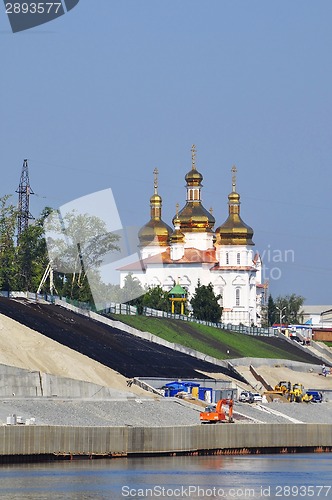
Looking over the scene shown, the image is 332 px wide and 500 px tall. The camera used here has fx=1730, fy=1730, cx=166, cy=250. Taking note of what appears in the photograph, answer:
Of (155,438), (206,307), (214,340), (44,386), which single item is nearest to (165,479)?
(155,438)

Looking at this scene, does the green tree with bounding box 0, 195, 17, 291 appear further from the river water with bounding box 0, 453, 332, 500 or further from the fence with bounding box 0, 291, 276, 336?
the river water with bounding box 0, 453, 332, 500

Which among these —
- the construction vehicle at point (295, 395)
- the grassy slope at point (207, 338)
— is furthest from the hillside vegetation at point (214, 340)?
the construction vehicle at point (295, 395)

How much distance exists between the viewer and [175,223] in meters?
162

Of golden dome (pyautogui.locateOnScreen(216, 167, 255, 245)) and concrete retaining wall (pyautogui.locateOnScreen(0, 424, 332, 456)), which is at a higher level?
golden dome (pyautogui.locateOnScreen(216, 167, 255, 245))

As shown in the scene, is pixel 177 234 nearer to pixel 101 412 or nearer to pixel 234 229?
pixel 234 229

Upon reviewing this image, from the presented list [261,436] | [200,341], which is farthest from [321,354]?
[261,436]

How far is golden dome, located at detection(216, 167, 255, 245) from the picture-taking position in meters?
162

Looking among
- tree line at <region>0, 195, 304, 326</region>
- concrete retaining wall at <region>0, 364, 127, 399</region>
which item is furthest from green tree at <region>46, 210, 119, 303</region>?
concrete retaining wall at <region>0, 364, 127, 399</region>

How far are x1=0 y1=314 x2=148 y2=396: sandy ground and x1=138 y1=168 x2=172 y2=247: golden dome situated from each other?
82.1m

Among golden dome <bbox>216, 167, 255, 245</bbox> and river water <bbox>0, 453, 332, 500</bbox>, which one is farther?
golden dome <bbox>216, 167, 255, 245</bbox>

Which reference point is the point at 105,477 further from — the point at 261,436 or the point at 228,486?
the point at 261,436

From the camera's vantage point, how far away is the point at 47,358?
79.1 meters

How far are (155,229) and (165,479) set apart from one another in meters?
108

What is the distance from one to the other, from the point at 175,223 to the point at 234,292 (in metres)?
9.12
